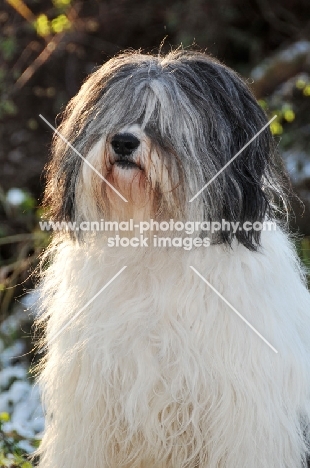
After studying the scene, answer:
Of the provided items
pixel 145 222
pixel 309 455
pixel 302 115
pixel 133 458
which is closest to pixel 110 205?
pixel 145 222

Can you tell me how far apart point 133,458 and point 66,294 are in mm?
592

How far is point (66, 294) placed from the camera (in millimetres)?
2852

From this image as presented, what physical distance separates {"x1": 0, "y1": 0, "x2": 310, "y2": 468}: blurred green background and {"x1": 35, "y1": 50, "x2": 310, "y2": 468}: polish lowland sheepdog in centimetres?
230

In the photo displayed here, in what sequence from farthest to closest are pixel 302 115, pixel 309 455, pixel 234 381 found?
1. pixel 302 115
2. pixel 309 455
3. pixel 234 381

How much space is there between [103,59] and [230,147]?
11.6 ft

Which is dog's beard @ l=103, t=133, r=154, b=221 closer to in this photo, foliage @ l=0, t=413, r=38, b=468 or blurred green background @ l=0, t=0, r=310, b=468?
foliage @ l=0, t=413, r=38, b=468

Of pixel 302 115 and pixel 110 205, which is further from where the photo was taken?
pixel 302 115

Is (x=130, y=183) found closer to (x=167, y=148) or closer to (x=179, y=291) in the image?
(x=167, y=148)

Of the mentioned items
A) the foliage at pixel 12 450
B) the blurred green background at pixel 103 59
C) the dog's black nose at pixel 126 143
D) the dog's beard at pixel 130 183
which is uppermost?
the blurred green background at pixel 103 59

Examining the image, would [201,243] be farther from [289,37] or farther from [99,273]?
[289,37]

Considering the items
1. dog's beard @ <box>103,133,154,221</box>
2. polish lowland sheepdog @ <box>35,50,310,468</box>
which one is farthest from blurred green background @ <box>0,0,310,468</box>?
dog's beard @ <box>103,133,154,221</box>

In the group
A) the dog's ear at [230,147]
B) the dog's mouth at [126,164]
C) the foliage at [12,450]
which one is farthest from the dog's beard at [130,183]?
the foliage at [12,450]

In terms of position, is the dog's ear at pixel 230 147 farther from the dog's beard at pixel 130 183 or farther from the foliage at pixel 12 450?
the foliage at pixel 12 450

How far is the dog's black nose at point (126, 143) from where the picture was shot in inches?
100
